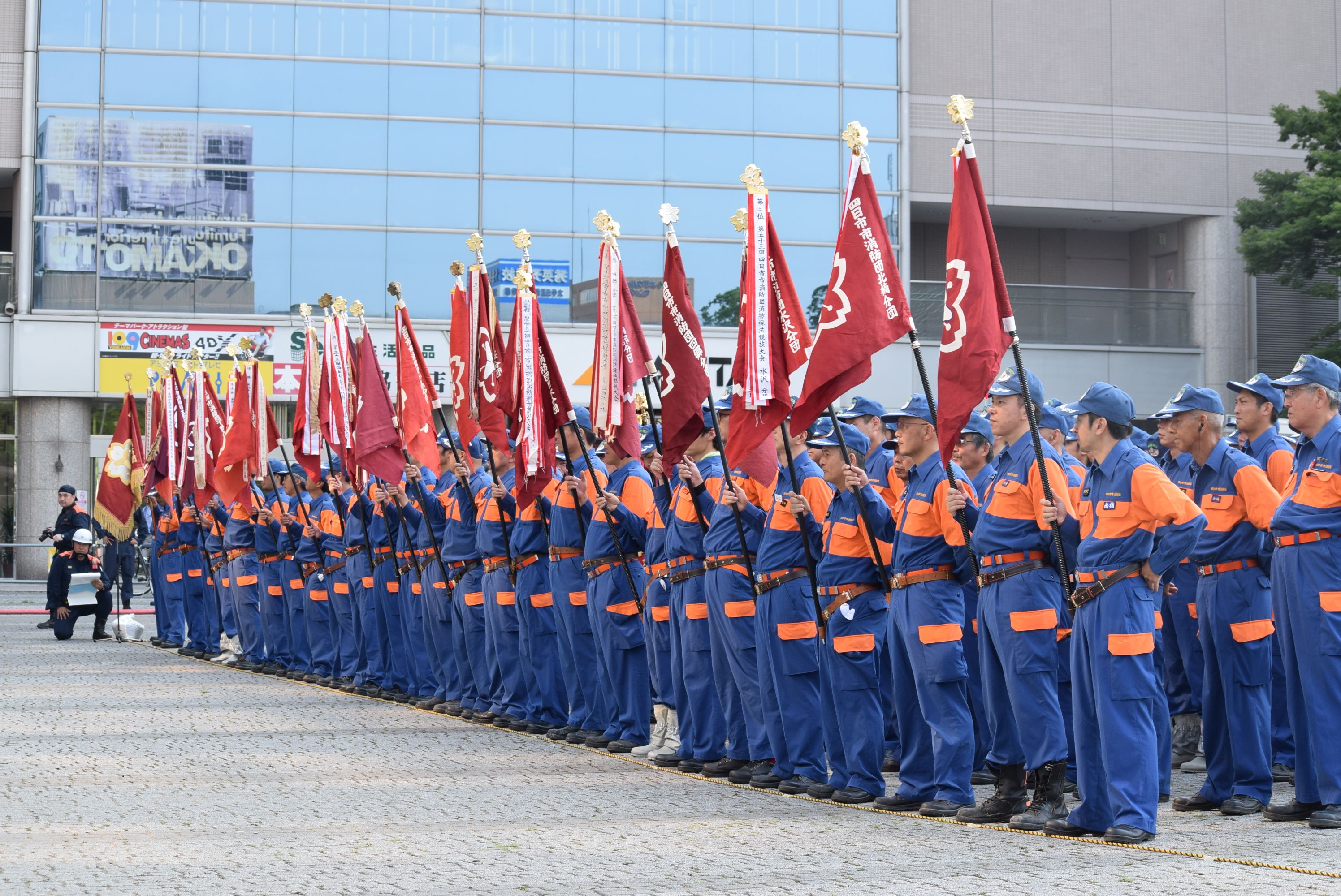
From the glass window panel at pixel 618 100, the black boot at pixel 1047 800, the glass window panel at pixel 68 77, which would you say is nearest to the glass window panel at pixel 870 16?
the glass window panel at pixel 618 100

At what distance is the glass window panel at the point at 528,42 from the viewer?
35.4m

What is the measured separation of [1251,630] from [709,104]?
91.8 feet

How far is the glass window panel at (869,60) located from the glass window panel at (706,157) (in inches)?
104

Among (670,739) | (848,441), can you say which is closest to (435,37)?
(670,739)

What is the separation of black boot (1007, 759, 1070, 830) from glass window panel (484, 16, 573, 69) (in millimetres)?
28737

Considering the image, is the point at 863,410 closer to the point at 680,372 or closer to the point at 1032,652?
the point at 680,372

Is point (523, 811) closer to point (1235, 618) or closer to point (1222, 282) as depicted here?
point (1235, 618)

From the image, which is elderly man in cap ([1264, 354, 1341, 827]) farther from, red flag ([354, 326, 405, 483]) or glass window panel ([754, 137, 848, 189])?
glass window panel ([754, 137, 848, 189])

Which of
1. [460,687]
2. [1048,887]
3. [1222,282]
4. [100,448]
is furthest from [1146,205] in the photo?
[1048,887]

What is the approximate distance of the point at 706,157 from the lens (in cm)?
3603

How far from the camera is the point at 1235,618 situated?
948cm

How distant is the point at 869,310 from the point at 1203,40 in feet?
102

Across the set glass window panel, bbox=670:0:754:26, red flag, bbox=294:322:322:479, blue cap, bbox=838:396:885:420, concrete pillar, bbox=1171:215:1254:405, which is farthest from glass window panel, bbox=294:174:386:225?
blue cap, bbox=838:396:885:420

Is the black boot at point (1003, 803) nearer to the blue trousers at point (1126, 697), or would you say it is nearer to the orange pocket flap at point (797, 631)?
the blue trousers at point (1126, 697)
